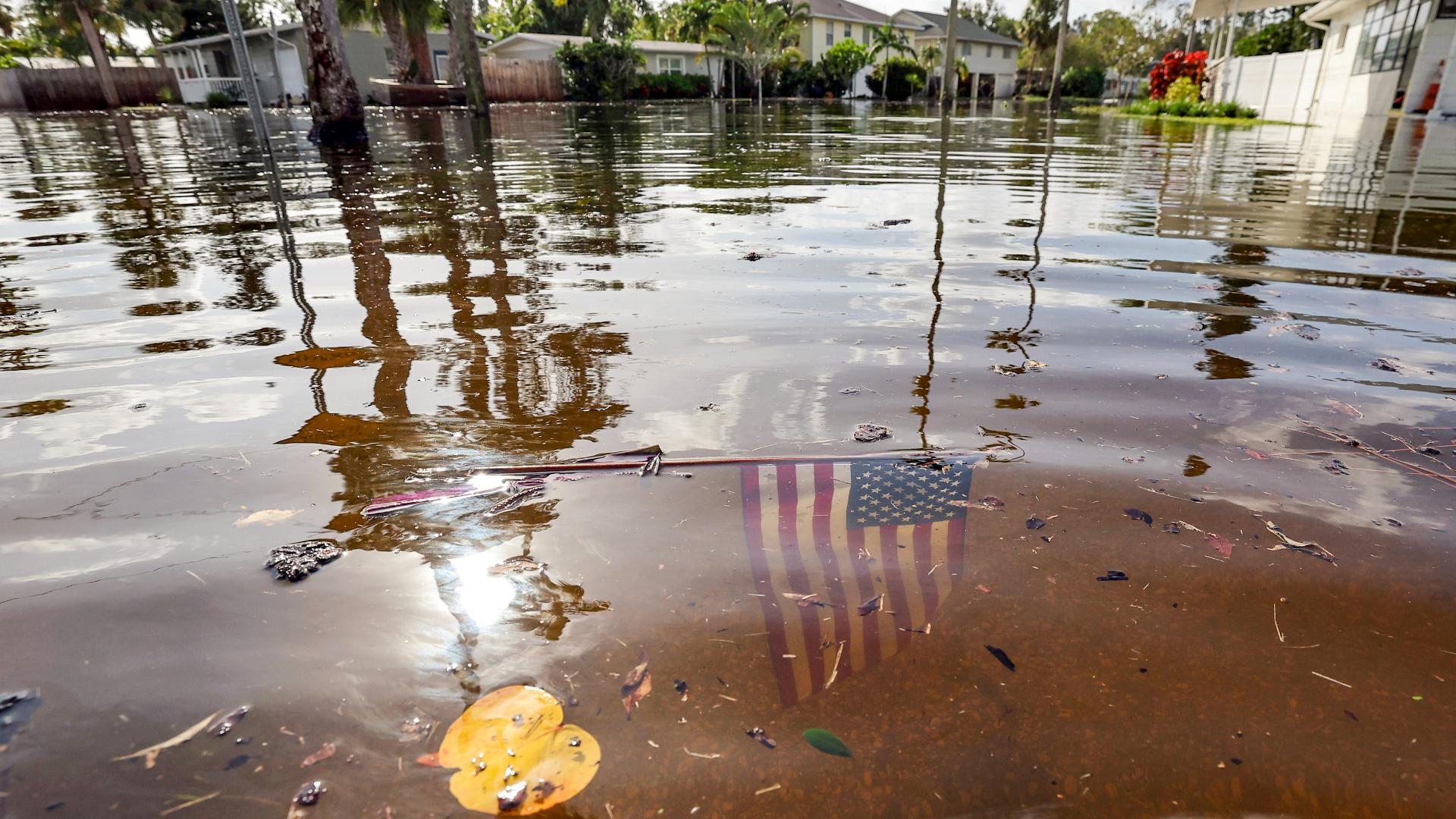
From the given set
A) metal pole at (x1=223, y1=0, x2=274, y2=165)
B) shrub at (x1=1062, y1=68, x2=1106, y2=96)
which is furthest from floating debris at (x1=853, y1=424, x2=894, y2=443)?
shrub at (x1=1062, y1=68, x2=1106, y2=96)

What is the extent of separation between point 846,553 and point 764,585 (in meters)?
0.23

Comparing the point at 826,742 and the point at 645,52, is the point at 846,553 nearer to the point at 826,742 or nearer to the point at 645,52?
the point at 826,742

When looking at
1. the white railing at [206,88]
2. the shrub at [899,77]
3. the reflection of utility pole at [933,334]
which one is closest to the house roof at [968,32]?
the shrub at [899,77]

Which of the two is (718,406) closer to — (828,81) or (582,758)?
(582,758)

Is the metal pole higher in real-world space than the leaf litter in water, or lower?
higher

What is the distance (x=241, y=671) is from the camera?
1.38 meters

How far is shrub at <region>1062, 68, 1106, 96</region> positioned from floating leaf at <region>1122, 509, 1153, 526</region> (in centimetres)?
5976

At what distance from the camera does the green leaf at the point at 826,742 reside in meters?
1.23

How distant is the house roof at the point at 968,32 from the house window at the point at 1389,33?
36.2 m

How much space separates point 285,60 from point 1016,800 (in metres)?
46.1

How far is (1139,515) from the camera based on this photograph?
73.5 inches

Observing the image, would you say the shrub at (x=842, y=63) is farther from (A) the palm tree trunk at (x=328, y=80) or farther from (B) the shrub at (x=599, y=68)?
(A) the palm tree trunk at (x=328, y=80)

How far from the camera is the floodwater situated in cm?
122

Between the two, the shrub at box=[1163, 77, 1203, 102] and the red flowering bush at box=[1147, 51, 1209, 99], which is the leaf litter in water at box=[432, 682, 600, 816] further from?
the red flowering bush at box=[1147, 51, 1209, 99]
